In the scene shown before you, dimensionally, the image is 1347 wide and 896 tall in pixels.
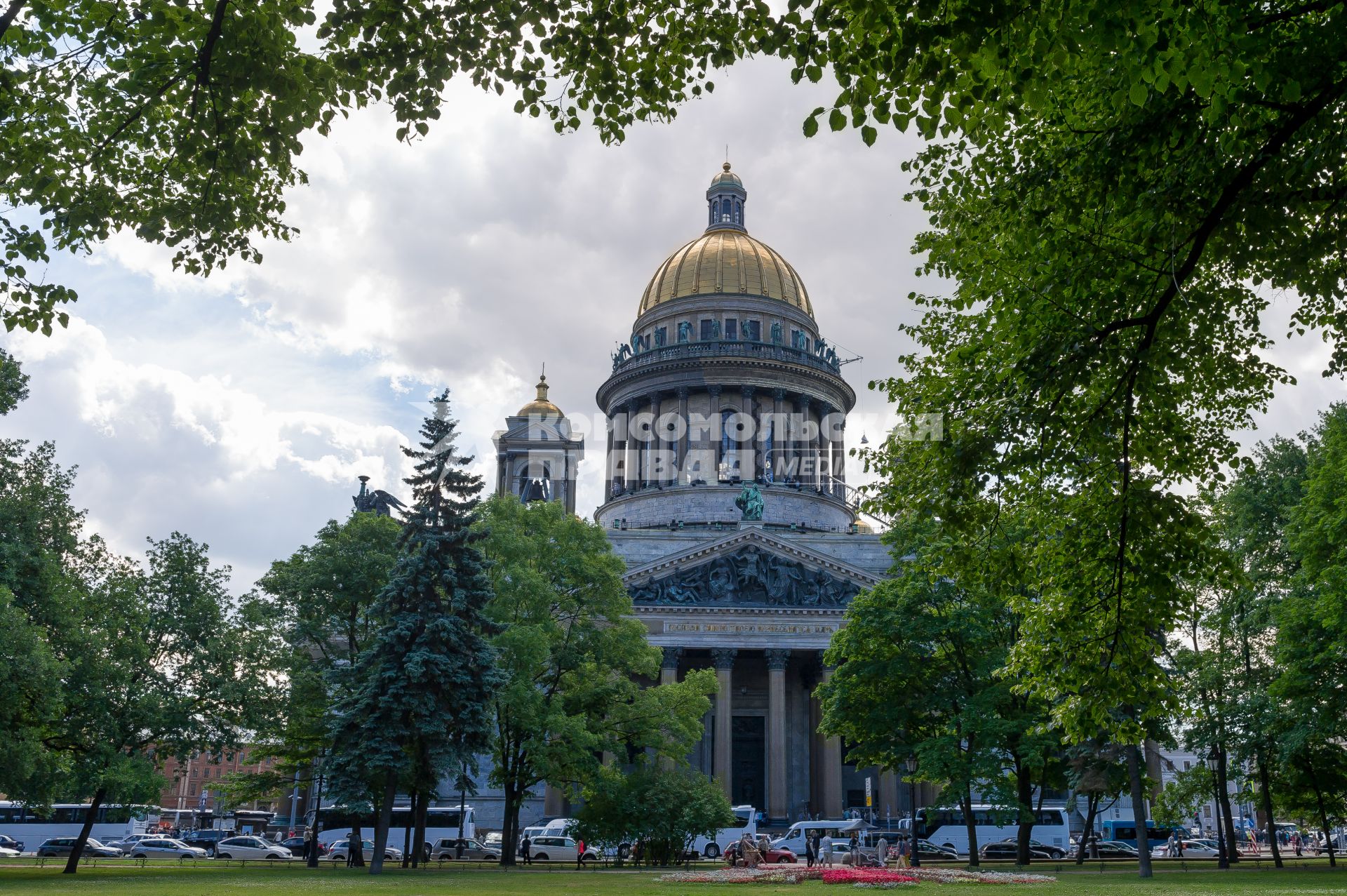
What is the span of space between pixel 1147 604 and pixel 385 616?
26.0m

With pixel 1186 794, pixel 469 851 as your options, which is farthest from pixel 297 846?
pixel 1186 794

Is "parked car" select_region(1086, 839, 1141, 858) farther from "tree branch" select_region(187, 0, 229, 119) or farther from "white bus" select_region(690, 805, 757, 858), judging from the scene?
"tree branch" select_region(187, 0, 229, 119)

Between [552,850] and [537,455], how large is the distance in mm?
38086

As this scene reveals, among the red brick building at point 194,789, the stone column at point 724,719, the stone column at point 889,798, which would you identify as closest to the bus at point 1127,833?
the stone column at point 889,798

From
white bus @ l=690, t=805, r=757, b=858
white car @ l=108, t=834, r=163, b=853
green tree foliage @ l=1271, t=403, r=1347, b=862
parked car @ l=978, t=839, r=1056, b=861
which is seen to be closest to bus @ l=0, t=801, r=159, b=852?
white car @ l=108, t=834, r=163, b=853

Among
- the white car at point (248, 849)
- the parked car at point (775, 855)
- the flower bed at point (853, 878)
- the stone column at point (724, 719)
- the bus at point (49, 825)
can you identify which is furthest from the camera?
the bus at point (49, 825)

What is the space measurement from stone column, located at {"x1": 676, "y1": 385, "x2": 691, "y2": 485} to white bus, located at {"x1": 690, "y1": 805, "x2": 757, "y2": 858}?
30.6 meters

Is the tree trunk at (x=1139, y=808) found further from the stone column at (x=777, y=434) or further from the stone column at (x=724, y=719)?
the stone column at (x=777, y=434)

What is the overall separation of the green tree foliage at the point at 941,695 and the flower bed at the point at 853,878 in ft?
19.7

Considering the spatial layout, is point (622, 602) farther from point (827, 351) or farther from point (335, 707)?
point (827, 351)

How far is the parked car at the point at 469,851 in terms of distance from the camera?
51250mm

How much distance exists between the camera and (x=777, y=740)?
62.9 meters

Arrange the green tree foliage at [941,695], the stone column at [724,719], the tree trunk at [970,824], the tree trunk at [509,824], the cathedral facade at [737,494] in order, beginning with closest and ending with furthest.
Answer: the green tree foliage at [941,695]
the tree trunk at [970,824]
the tree trunk at [509,824]
the stone column at [724,719]
the cathedral facade at [737,494]

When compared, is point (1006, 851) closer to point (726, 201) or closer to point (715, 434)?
point (715, 434)
